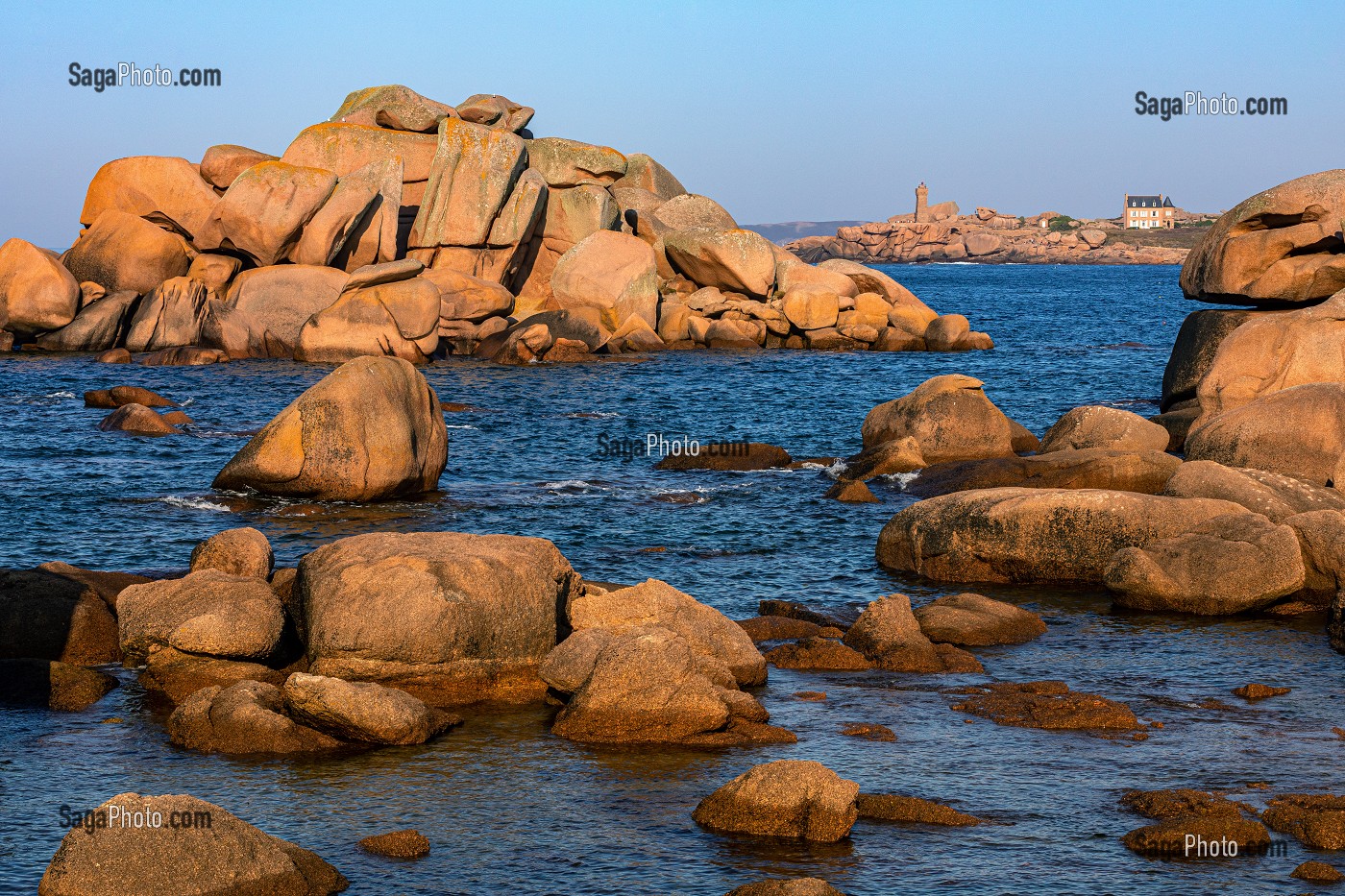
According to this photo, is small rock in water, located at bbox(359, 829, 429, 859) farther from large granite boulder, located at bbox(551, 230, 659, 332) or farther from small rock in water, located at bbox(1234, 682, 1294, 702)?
large granite boulder, located at bbox(551, 230, 659, 332)

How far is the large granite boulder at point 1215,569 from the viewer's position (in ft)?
59.8

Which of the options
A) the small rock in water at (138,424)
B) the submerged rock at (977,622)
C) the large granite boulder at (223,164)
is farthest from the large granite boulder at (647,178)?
the submerged rock at (977,622)

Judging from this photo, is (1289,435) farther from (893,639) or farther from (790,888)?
(790,888)

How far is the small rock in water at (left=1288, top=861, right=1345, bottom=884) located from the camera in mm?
10047

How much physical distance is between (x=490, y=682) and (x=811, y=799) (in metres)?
5.10

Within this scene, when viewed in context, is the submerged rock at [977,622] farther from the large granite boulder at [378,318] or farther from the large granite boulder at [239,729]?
the large granite boulder at [378,318]

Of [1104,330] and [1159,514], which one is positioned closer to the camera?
[1159,514]

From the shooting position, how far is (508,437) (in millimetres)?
36156

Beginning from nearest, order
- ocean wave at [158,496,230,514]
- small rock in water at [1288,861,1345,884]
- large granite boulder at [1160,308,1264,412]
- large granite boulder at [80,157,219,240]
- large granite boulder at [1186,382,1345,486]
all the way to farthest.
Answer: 1. small rock in water at [1288,861,1345,884]
2. large granite boulder at [1186,382,1345,486]
3. ocean wave at [158,496,230,514]
4. large granite boulder at [1160,308,1264,412]
5. large granite boulder at [80,157,219,240]

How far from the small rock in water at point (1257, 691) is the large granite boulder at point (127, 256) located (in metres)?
49.3

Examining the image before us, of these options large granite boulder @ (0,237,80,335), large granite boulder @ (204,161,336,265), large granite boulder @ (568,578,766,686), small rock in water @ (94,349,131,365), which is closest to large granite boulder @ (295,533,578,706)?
large granite boulder @ (568,578,766,686)

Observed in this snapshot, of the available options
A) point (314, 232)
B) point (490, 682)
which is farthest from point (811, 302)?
point (490, 682)

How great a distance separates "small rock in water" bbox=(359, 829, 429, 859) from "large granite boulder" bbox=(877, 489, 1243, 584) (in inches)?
468

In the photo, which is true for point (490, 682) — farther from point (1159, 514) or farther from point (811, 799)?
point (1159, 514)
